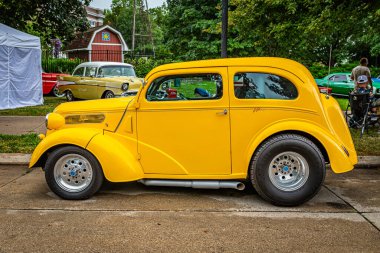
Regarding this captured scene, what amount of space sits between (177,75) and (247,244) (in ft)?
7.58

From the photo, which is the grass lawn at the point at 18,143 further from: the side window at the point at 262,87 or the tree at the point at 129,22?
the tree at the point at 129,22

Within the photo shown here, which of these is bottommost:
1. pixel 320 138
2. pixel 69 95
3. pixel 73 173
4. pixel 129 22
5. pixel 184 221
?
pixel 184 221

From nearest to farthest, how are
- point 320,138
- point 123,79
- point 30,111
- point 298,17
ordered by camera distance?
point 320,138
point 298,17
point 30,111
point 123,79

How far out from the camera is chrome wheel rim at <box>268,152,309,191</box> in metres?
4.73

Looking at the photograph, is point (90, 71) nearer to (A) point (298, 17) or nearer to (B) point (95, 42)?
(A) point (298, 17)

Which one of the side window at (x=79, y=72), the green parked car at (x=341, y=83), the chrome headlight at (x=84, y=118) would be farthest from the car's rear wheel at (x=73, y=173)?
the green parked car at (x=341, y=83)

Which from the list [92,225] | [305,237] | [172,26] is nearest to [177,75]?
[92,225]

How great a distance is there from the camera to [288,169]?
4.77m

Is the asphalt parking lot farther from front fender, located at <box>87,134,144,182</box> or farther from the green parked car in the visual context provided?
the green parked car

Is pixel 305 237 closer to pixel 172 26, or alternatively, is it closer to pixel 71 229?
pixel 71 229

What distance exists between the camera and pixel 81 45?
4544 centimetres

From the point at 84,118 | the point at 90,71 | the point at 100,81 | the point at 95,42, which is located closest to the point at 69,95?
the point at 90,71

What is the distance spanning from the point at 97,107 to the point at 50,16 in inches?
611

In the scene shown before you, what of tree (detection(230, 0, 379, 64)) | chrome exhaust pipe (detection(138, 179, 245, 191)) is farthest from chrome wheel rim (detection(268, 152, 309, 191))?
tree (detection(230, 0, 379, 64))
